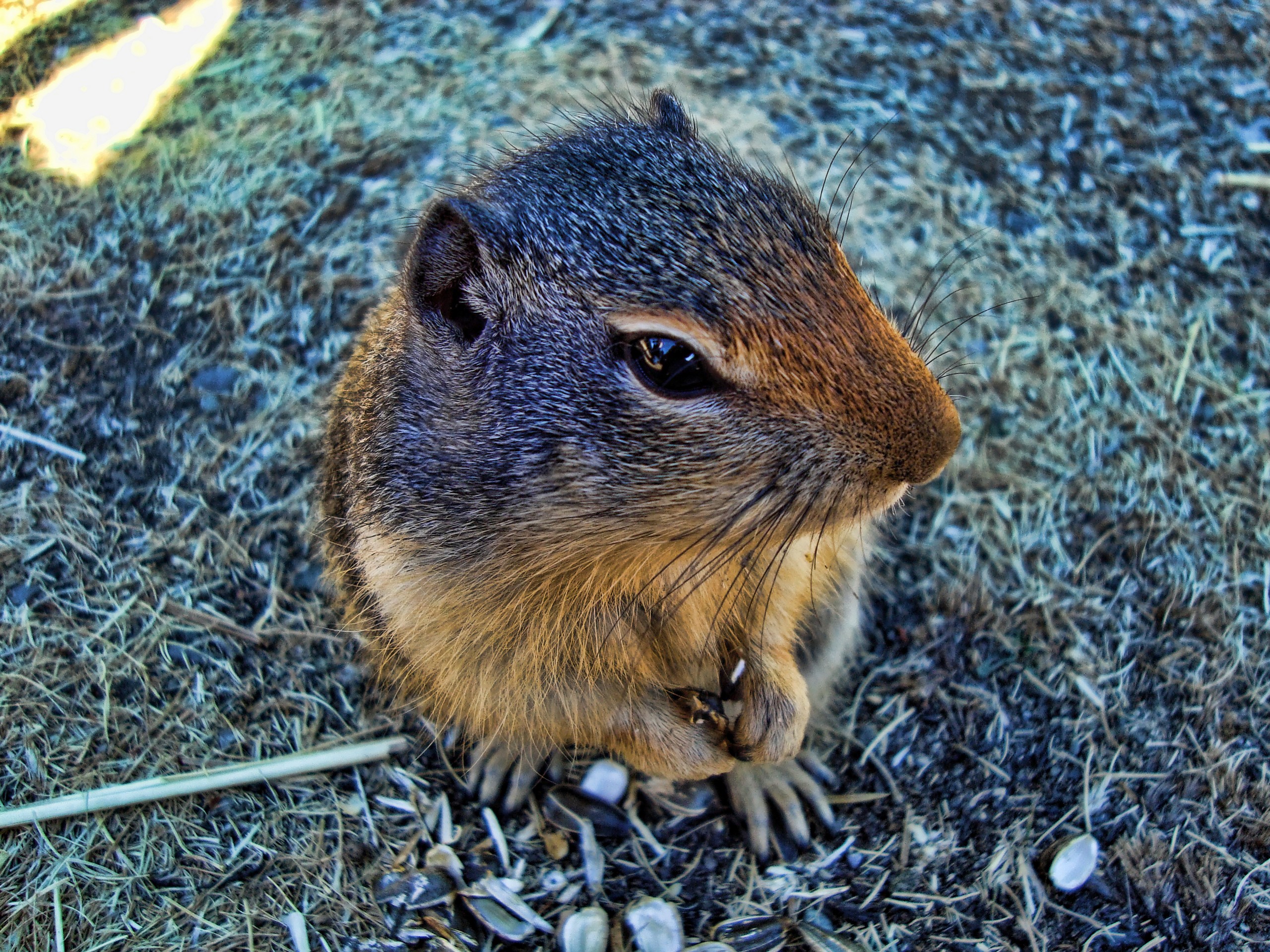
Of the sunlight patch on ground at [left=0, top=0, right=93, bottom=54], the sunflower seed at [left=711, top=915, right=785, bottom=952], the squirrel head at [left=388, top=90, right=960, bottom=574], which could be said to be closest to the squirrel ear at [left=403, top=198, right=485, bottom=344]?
the squirrel head at [left=388, top=90, right=960, bottom=574]

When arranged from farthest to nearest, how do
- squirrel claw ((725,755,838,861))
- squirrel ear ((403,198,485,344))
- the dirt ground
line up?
squirrel claw ((725,755,838,861)) < the dirt ground < squirrel ear ((403,198,485,344))

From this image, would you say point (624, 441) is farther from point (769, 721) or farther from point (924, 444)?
point (769, 721)

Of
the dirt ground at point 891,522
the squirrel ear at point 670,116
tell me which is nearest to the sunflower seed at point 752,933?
the dirt ground at point 891,522

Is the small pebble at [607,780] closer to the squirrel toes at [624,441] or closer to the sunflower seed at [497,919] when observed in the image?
the squirrel toes at [624,441]

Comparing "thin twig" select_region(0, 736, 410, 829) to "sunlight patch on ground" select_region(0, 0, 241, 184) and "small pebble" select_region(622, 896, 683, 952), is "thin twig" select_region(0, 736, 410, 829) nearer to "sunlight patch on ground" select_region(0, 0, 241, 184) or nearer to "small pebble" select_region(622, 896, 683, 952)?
"small pebble" select_region(622, 896, 683, 952)

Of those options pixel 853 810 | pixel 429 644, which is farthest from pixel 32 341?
pixel 853 810

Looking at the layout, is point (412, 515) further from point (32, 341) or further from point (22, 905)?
point (32, 341)

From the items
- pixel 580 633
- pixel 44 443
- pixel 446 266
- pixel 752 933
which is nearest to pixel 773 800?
pixel 752 933
